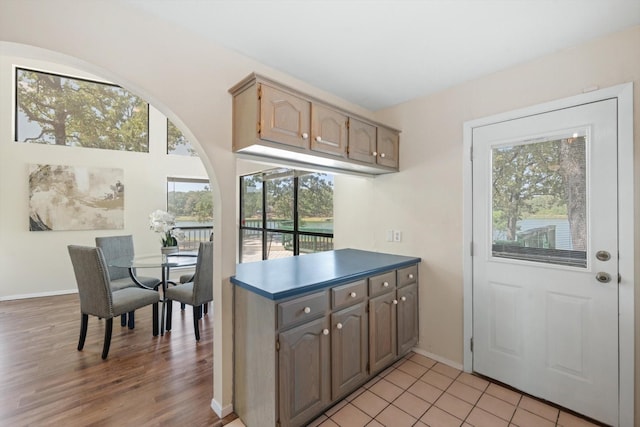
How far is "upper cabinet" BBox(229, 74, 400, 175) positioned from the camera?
167 centimetres

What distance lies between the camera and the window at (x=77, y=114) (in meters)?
4.21

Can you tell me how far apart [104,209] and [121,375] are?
3.46 metres

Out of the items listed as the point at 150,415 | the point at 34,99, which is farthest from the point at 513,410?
the point at 34,99

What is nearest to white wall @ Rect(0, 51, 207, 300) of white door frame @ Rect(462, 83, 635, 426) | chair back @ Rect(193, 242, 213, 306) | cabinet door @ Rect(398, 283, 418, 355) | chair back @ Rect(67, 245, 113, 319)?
chair back @ Rect(67, 245, 113, 319)

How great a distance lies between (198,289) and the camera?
2873 millimetres

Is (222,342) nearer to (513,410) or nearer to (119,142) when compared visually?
(513,410)

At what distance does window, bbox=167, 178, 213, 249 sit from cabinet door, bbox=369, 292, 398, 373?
4272 millimetres

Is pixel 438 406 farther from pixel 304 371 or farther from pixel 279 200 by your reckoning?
pixel 279 200

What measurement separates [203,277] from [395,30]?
277 centimetres

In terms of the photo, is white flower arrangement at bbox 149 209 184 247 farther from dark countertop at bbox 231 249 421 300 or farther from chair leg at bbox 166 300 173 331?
dark countertop at bbox 231 249 421 300

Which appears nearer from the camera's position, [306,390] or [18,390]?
[306,390]

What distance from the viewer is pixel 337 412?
1.84 m

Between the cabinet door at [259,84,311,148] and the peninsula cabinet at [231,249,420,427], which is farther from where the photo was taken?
the cabinet door at [259,84,311,148]

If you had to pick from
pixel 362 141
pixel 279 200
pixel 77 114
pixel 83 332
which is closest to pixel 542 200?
pixel 362 141
